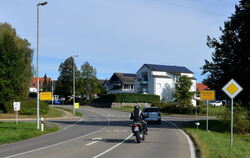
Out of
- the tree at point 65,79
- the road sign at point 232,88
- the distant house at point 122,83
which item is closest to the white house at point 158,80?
the distant house at point 122,83

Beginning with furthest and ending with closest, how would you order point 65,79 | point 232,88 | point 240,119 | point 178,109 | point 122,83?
point 122,83 → point 65,79 → point 178,109 → point 240,119 → point 232,88

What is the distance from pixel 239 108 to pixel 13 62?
2181cm

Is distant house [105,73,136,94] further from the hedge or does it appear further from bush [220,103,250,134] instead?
bush [220,103,250,134]

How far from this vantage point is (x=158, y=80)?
87250mm

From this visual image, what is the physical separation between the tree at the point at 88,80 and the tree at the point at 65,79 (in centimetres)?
505

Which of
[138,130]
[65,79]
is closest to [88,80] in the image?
[65,79]

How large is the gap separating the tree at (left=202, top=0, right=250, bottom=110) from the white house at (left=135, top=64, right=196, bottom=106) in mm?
56604

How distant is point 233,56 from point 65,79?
74.2m

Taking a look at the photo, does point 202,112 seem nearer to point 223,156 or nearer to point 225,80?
point 225,80

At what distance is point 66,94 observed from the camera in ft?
323

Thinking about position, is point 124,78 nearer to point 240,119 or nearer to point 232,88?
point 240,119

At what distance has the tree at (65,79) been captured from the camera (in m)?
95.9

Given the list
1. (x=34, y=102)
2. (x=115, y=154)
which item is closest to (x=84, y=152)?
(x=115, y=154)

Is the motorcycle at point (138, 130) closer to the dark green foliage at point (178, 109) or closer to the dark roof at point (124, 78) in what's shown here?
the dark green foliage at point (178, 109)
